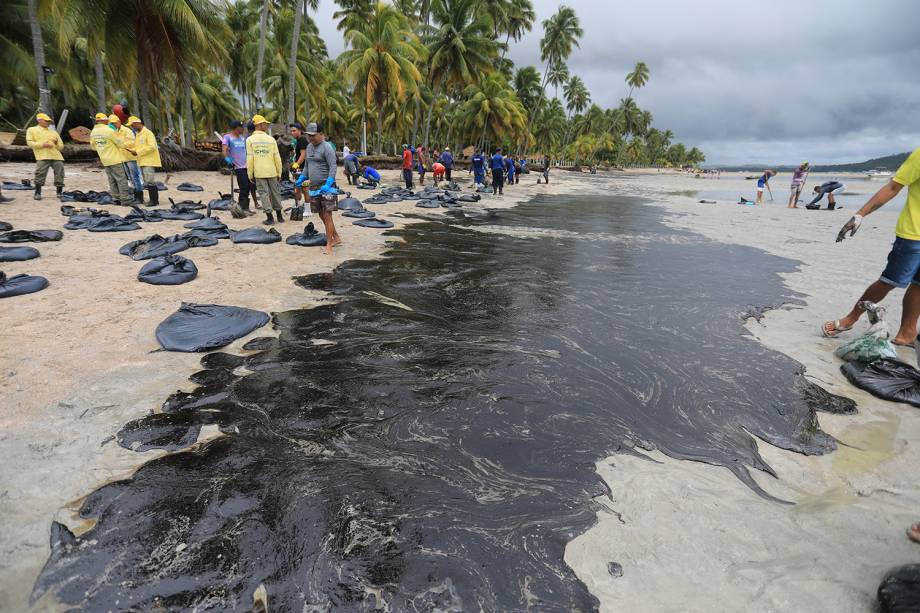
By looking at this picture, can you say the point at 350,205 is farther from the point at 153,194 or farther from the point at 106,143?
the point at 106,143

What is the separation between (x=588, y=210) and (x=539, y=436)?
1367cm

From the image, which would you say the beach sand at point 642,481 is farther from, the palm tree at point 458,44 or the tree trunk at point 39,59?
the palm tree at point 458,44

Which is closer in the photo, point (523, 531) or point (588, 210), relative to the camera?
point (523, 531)

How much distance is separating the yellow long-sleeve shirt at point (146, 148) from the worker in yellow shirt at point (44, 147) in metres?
1.55

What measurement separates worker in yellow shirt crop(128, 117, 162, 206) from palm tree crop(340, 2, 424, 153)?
15.7m

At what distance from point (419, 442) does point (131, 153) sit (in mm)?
10127

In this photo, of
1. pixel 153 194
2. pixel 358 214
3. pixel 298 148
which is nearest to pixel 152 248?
pixel 153 194

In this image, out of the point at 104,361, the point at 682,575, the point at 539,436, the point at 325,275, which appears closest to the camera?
the point at 682,575

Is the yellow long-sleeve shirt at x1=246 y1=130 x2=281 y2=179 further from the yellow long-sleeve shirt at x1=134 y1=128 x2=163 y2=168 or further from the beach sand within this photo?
the beach sand

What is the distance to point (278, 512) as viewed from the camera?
6.32 ft

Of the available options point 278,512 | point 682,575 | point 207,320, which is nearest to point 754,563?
point 682,575

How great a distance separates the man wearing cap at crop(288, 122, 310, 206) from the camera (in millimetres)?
8995

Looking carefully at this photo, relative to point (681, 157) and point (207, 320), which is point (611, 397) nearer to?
point (207, 320)

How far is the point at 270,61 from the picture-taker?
3025 cm
